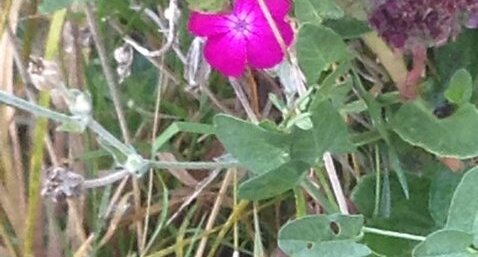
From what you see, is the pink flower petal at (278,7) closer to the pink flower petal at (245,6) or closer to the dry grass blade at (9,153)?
the pink flower petal at (245,6)

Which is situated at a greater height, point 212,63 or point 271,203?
point 212,63

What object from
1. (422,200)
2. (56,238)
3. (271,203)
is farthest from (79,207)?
(422,200)

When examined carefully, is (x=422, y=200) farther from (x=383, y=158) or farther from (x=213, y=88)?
(x=213, y=88)

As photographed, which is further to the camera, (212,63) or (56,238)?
(56,238)

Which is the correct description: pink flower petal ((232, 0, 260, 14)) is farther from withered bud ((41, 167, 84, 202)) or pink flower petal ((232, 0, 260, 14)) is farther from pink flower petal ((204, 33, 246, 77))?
withered bud ((41, 167, 84, 202))

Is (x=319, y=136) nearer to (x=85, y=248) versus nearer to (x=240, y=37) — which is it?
(x=240, y=37)

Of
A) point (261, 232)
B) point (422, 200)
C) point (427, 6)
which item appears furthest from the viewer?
point (261, 232)

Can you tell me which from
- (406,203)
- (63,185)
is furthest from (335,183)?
(63,185)

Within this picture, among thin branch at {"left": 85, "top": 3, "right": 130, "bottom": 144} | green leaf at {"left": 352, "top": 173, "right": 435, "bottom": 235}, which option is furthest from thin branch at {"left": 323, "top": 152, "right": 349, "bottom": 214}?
thin branch at {"left": 85, "top": 3, "right": 130, "bottom": 144}
